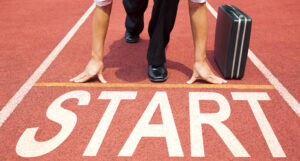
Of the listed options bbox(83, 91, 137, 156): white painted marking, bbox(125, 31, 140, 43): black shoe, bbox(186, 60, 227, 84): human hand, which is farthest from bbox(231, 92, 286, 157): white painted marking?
bbox(125, 31, 140, 43): black shoe

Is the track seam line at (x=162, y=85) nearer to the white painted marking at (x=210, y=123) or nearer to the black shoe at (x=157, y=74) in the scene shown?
the black shoe at (x=157, y=74)

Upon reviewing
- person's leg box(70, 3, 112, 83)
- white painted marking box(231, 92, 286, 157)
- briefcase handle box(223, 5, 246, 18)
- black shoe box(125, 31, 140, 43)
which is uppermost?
briefcase handle box(223, 5, 246, 18)

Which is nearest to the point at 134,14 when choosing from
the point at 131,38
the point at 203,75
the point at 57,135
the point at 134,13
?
the point at 134,13

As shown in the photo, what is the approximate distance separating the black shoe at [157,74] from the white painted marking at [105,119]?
0.35 m

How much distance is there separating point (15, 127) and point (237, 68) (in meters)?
2.41

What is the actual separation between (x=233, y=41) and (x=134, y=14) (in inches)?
64.2

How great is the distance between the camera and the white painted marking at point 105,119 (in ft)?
7.89

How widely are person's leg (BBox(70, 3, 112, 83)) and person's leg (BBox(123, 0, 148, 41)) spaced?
992 mm

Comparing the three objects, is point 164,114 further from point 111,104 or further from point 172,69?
point 172,69

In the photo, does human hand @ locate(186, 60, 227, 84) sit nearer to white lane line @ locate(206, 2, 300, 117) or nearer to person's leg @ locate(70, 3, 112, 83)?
white lane line @ locate(206, 2, 300, 117)

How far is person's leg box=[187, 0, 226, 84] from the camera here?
317cm

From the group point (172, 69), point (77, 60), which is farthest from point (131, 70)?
point (77, 60)

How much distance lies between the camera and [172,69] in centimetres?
379

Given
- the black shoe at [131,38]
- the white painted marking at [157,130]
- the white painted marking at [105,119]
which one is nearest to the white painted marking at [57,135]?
the white painted marking at [105,119]
